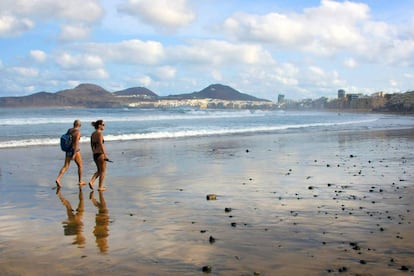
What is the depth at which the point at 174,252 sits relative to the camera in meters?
5.75

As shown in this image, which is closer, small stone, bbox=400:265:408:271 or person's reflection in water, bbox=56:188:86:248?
small stone, bbox=400:265:408:271

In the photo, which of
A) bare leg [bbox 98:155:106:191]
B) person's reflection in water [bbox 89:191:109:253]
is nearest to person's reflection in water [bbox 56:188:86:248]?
person's reflection in water [bbox 89:191:109:253]

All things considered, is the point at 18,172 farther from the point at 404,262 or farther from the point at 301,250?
the point at 404,262

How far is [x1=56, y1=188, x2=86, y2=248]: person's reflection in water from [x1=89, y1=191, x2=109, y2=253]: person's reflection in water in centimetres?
22

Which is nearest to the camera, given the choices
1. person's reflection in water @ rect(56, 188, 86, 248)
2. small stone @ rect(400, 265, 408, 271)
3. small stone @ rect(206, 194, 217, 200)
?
small stone @ rect(400, 265, 408, 271)

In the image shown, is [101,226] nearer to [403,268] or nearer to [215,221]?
[215,221]

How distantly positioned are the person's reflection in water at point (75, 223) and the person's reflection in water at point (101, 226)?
0.22m

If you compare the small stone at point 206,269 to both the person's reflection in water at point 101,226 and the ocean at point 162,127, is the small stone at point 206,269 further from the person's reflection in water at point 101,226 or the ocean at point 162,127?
the ocean at point 162,127

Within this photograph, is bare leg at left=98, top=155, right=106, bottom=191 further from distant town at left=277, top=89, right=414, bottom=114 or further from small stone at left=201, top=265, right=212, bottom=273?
distant town at left=277, top=89, right=414, bottom=114

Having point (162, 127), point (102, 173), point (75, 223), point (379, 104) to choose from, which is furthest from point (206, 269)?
point (379, 104)

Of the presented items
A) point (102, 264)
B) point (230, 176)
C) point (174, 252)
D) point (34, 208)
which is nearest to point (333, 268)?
point (174, 252)

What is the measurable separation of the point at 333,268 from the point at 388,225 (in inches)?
86.5

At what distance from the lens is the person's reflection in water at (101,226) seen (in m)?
6.13

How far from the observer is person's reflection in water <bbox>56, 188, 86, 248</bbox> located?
253 inches
